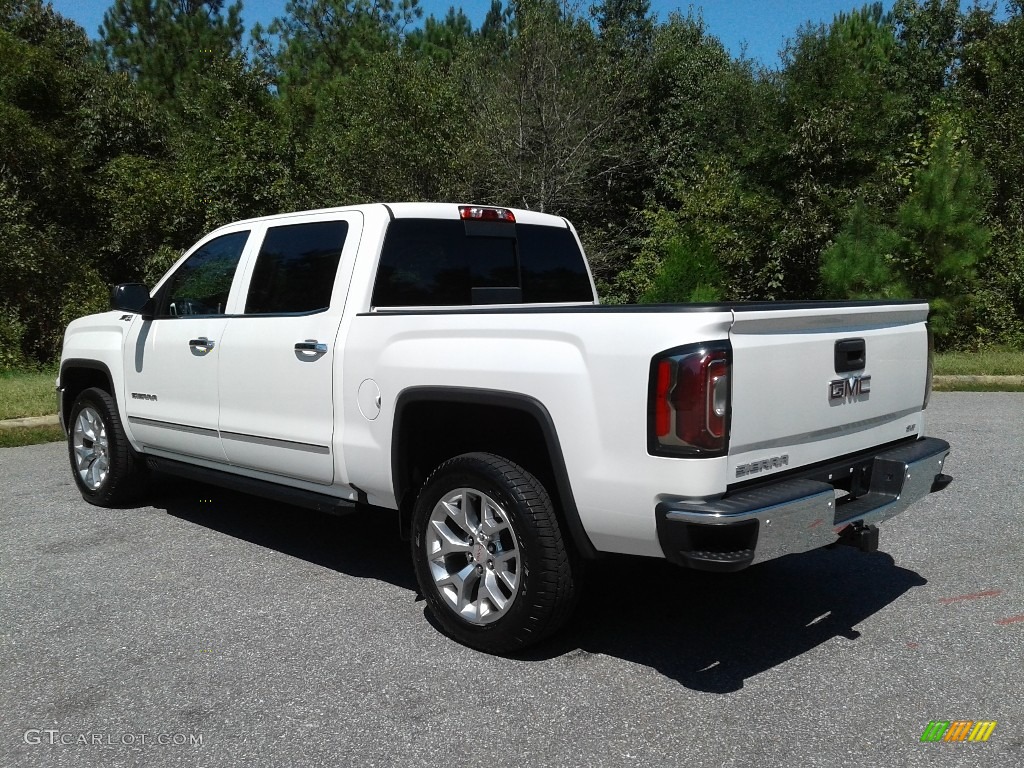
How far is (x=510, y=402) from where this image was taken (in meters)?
3.84

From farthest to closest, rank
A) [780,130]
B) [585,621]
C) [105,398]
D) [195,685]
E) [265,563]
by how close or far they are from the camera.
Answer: [780,130] → [105,398] → [265,563] → [585,621] → [195,685]

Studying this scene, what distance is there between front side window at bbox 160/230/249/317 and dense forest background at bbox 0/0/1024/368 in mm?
14287

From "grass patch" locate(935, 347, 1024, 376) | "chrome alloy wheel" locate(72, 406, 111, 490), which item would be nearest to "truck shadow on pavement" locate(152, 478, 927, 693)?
"chrome alloy wheel" locate(72, 406, 111, 490)

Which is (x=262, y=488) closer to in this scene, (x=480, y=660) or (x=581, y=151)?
(x=480, y=660)

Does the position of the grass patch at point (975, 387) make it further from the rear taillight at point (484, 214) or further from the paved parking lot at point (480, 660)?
the rear taillight at point (484, 214)

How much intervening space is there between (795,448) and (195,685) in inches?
99.6

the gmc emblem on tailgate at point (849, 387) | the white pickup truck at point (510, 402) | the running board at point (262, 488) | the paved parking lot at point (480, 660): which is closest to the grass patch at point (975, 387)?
the paved parking lot at point (480, 660)

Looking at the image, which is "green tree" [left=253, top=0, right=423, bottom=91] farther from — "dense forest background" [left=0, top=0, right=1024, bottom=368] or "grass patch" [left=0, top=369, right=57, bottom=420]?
"grass patch" [left=0, top=369, right=57, bottom=420]

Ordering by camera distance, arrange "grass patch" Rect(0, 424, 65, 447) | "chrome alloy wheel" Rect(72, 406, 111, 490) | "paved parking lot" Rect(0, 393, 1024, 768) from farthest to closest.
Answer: "grass patch" Rect(0, 424, 65, 447) < "chrome alloy wheel" Rect(72, 406, 111, 490) < "paved parking lot" Rect(0, 393, 1024, 768)

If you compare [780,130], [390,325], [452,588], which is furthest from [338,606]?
[780,130]

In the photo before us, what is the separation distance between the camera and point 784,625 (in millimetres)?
4371

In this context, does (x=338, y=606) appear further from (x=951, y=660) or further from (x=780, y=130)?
(x=780, y=130)

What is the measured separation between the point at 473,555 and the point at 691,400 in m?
1.29

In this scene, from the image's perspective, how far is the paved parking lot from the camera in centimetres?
324
